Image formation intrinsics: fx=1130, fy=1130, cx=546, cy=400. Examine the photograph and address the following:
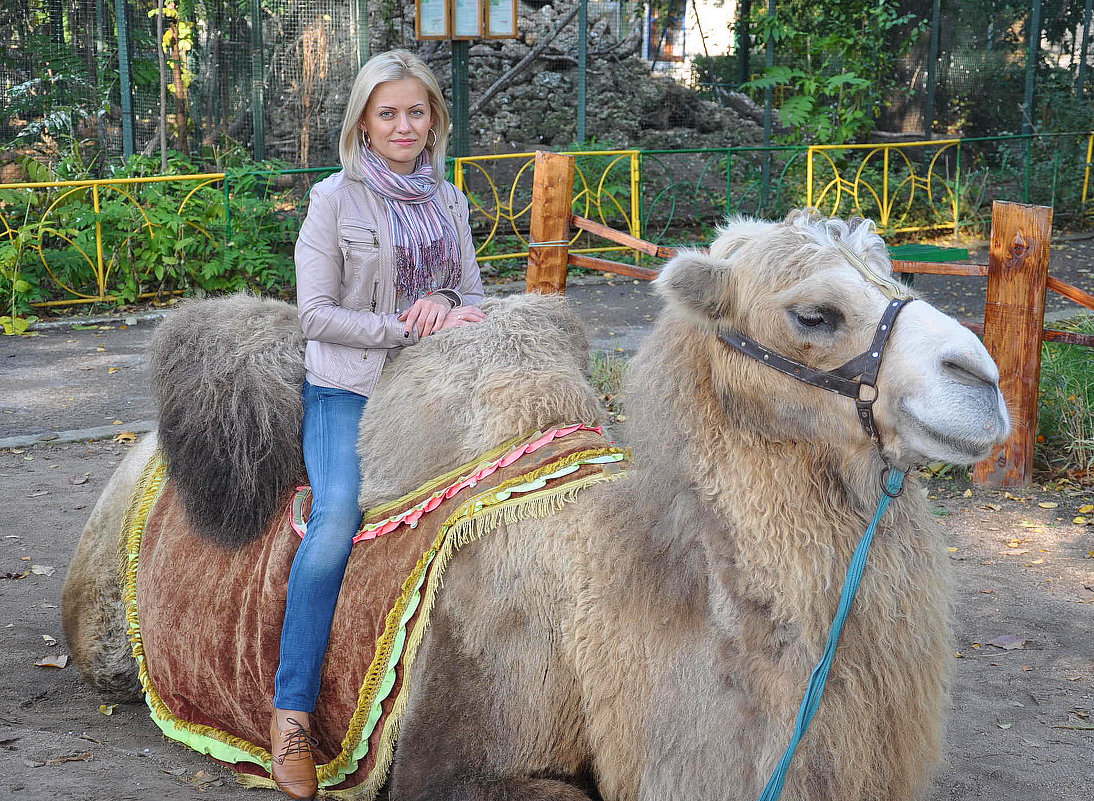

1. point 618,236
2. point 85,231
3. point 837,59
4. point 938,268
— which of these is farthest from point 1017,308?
point 837,59

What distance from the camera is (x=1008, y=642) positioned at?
4.32 meters

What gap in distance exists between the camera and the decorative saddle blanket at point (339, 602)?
291 centimetres

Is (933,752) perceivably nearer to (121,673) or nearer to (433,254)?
(433,254)

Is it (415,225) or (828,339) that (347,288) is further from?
(828,339)

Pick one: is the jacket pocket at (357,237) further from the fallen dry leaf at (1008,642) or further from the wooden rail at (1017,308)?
the fallen dry leaf at (1008,642)

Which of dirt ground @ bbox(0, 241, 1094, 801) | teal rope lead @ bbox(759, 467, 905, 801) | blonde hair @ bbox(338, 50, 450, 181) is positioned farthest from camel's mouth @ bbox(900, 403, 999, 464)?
blonde hair @ bbox(338, 50, 450, 181)

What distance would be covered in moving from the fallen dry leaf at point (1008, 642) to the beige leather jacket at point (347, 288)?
259 cm

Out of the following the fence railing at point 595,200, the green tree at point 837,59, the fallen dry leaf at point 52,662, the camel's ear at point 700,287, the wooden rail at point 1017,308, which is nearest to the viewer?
the camel's ear at point 700,287

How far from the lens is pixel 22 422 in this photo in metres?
7.12

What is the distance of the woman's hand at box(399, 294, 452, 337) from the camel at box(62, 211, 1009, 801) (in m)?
0.75

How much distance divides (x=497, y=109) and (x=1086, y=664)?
15.8 m

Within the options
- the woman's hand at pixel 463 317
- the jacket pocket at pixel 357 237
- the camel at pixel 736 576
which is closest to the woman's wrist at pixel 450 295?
the woman's hand at pixel 463 317

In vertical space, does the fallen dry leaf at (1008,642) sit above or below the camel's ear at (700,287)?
below

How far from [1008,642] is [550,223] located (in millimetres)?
3424
